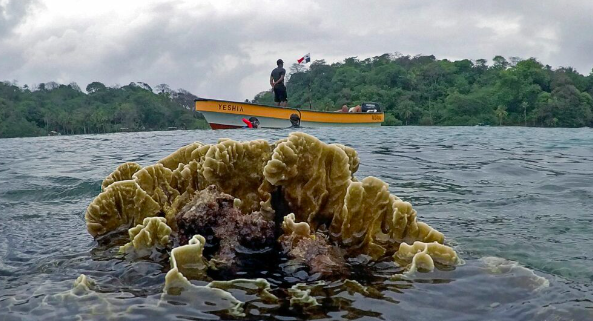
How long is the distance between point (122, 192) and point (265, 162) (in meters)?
1.32

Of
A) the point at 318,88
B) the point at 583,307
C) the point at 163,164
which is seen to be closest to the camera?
the point at 583,307

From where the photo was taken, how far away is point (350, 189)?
4.00m

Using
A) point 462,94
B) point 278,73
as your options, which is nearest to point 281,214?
point 278,73

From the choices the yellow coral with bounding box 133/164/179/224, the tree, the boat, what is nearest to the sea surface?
the yellow coral with bounding box 133/164/179/224

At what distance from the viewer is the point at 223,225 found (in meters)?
4.01

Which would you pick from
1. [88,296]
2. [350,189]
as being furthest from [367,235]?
[88,296]

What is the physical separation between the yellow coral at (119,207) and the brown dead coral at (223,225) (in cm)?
56

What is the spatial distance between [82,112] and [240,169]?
77.8m

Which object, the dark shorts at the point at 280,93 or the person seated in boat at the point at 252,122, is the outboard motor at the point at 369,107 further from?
the person seated in boat at the point at 252,122

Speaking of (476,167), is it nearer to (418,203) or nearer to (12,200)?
(418,203)

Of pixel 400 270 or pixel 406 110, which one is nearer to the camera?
pixel 400 270

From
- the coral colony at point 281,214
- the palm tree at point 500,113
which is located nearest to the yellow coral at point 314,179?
the coral colony at point 281,214

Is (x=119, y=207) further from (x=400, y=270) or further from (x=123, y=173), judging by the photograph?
(x=400, y=270)

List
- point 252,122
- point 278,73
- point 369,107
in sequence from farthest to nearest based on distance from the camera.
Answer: point 369,107 < point 252,122 < point 278,73
